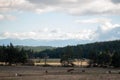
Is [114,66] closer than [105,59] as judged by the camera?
Yes

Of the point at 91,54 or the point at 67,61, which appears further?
the point at 67,61

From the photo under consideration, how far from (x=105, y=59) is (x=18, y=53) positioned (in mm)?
40126

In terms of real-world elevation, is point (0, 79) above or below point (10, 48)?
below

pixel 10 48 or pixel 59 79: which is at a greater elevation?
pixel 10 48

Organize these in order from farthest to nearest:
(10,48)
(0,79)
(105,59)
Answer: (10,48) < (105,59) < (0,79)

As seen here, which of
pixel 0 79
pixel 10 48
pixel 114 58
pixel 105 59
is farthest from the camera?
pixel 10 48

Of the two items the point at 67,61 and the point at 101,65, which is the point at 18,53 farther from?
the point at 101,65

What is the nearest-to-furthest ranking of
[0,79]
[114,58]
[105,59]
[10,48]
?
[0,79] < [114,58] < [105,59] < [10,48]

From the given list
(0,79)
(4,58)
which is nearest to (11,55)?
(4,58)

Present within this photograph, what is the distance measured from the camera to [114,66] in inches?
6043

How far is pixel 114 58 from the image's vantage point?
151 metres

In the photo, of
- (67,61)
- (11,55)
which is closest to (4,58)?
(11,55)

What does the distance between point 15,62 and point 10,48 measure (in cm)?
868

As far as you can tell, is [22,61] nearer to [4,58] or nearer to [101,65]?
[4,58]
